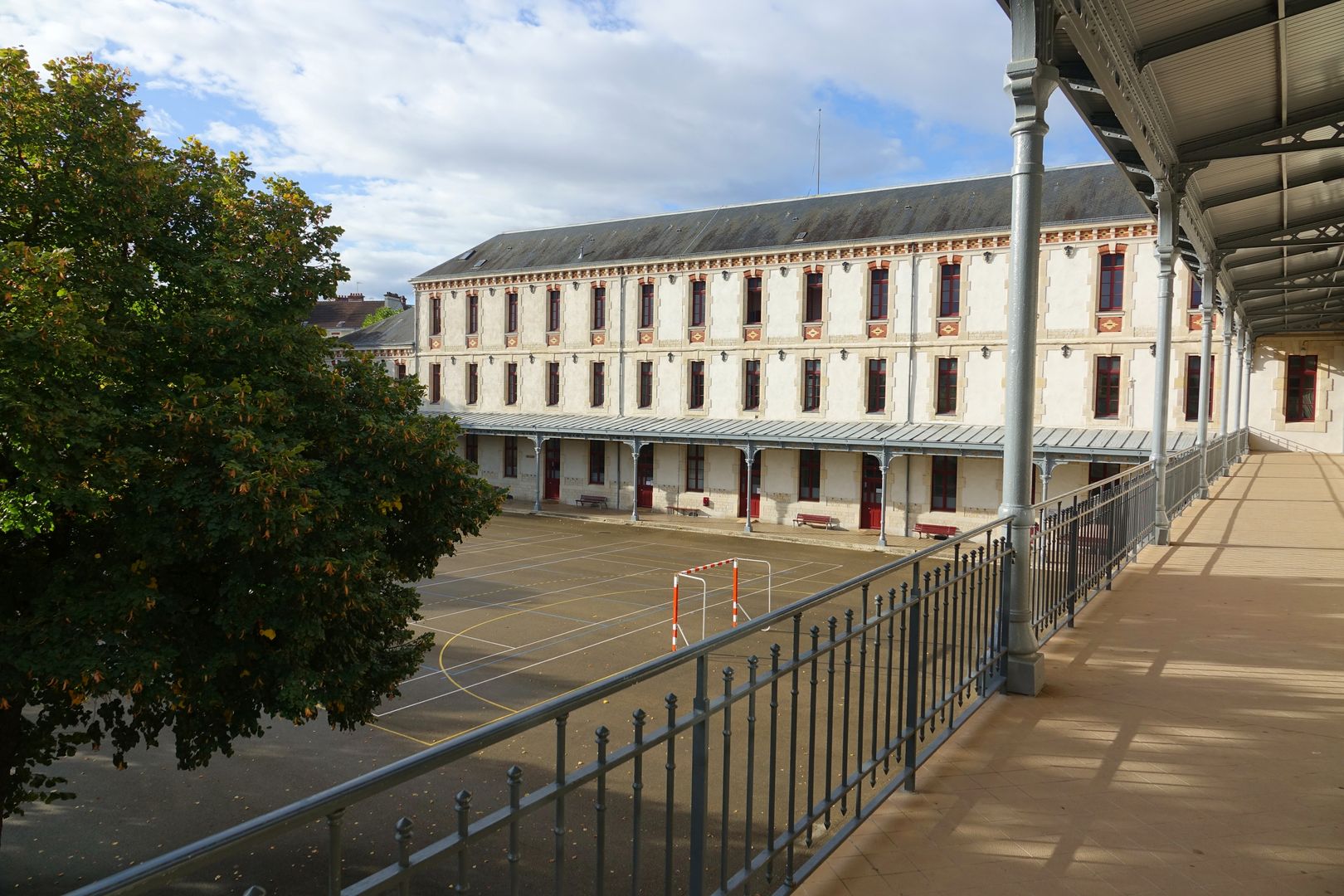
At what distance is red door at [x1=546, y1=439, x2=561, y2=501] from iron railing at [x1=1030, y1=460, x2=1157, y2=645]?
26382 millimetres

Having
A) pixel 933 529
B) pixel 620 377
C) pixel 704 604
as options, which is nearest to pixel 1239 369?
A: pixel 933 529

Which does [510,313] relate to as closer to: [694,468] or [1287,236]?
[694,468]

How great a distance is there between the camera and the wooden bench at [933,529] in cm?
2569

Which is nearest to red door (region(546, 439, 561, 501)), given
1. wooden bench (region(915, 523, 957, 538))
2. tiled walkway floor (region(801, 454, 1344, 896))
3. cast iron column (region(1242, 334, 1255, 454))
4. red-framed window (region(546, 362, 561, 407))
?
red-framed window (region(546, 362, 561, 407))

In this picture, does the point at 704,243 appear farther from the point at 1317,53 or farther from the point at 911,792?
the point at 911,792

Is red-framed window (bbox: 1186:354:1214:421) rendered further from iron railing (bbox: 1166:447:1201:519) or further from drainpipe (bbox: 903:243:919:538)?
iron railing (bbox: 1166:447:1201:519)

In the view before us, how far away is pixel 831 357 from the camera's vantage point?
27.9 m

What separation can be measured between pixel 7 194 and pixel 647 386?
26.2 m

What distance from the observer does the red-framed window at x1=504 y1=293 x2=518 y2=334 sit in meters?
34.6

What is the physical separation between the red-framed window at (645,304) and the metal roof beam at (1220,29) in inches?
975

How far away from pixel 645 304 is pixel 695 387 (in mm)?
3642

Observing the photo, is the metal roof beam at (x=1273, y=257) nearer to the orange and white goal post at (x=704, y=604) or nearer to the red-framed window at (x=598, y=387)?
the orange and white goal post at (x=704, y=604)

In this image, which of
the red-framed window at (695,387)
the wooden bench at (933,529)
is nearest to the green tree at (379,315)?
the red-framed window at (695,387)

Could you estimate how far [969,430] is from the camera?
992 inches
